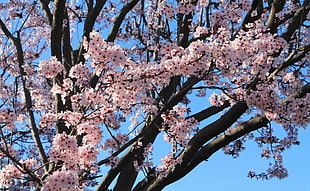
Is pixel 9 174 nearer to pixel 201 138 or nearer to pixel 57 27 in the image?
pixel 201 138

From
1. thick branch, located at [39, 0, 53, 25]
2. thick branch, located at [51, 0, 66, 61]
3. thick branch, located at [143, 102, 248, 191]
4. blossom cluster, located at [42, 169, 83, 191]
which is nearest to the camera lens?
blossom cluster, located at [42, 169, 83, 191]

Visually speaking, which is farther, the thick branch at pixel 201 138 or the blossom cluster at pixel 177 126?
the blossom cluster at pixel 177 126

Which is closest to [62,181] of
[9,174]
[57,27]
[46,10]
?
[9,174]

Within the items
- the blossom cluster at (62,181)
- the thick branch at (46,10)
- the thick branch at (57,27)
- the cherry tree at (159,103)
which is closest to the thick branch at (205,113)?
the cherry tree at (159,103)

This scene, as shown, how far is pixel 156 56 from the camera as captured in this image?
23.0ft

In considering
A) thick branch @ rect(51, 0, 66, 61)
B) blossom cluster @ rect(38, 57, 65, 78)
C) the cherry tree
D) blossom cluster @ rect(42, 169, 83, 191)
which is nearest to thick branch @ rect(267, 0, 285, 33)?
the cherry tree

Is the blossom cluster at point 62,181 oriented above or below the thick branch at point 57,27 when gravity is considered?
below

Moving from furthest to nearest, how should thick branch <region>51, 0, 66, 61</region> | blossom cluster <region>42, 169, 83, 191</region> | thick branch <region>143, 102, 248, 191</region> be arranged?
thick branch <region>51, 0, 66, 61</region>
thick branch <region>143, 102, 248, 191</region>
blossom cluster <region>42, 169, 83, 191</region>

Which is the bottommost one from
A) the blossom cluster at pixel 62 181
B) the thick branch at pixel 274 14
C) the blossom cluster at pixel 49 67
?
the blossom cluster at pixel 62 181

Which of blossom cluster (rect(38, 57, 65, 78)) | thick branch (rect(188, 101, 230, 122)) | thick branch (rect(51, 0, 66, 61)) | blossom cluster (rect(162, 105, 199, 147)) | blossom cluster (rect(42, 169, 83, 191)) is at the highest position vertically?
thick branch (rect(51, 0, 66, 61))

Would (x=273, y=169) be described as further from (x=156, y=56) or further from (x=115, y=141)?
(x=115, y=141)

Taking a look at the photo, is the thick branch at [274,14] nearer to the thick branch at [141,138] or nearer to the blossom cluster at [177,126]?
the thick branch at [141,138]

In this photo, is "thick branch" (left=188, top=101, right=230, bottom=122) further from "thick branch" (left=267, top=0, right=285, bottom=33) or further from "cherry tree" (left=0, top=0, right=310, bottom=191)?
"thick branch" (left=267, top=0, right=285, bottom=33)

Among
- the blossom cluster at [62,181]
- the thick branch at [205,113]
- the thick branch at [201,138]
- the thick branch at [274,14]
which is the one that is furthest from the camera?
the thick branch at [205,113]
